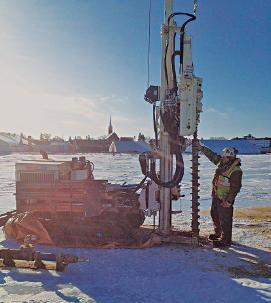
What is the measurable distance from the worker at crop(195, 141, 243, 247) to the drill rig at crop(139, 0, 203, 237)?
17.2 inches

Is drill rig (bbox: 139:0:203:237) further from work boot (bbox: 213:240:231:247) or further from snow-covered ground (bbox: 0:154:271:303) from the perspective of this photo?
snow-covered ground (bbox: 0:154:271:303)

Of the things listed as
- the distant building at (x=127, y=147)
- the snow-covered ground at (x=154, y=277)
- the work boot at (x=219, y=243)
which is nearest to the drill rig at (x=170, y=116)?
the work boot at (x=219, y=243)

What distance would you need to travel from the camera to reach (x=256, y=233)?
5832mm

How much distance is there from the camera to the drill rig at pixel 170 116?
4.60 metres

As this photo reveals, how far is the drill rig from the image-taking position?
4602 millimetres

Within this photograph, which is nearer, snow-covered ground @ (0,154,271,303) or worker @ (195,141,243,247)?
snow-covered ground @ (0,154,271,303)

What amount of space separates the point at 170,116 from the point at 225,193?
175 centimetres

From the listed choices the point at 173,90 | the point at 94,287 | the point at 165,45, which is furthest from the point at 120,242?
the point at 165,45

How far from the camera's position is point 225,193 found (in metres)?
5.11

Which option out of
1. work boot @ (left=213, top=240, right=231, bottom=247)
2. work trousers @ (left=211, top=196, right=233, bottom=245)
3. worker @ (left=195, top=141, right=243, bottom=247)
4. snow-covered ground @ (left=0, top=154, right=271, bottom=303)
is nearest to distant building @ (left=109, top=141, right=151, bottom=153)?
worker @ (left=195, top=141, right=243, bottom=247)

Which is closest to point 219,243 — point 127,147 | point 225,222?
point 225,222

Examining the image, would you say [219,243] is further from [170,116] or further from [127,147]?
[127,147]

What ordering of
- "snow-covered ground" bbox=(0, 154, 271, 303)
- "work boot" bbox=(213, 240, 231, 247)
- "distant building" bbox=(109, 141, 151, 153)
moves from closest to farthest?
1. "snow-covered ground" bbox=(0, 154, 271, 303)
2. "work boot" bbox=(213, 240, 231, 247)
3. "distant building" bbox=(109, 141, 151, 153)

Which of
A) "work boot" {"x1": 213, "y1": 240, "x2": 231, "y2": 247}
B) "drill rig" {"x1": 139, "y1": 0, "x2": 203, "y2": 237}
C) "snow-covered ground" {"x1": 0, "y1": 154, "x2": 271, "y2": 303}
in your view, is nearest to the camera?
"snow-covered ground" {"x1": 0, "y1": 154, "x2": 271, "y2": 303}
